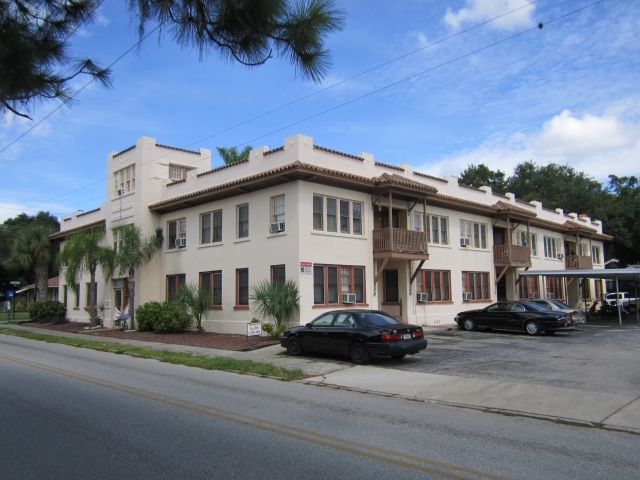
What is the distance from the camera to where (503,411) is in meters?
8.84

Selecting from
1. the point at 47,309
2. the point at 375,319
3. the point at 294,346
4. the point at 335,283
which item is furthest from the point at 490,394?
the point at 47,309

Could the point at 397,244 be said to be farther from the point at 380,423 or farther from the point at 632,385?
the point at 380,423

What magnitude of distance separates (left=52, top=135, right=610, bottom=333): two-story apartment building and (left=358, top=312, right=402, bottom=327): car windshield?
5.93 m

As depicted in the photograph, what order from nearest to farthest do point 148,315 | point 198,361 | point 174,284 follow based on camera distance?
1. point 198,361
2. point 148,315
3. point 174,284

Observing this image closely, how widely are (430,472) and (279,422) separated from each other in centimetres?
282

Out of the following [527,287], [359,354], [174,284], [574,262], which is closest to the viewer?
[359,354]

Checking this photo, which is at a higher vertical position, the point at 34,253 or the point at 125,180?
the point at 125,180

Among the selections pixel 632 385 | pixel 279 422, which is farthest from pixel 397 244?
pixel 279 422

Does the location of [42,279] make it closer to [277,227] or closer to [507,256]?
[277,227]

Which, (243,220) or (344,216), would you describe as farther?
(243,220)

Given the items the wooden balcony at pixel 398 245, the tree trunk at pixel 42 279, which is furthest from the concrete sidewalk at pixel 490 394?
the tree trunk at pixel 42 279

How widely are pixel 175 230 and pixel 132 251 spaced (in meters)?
2.34

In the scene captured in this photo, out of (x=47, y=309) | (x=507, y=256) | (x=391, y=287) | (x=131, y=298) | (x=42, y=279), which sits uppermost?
(x=507, y=256)

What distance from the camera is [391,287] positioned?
25.5 m
